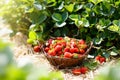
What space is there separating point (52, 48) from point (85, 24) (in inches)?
15.7

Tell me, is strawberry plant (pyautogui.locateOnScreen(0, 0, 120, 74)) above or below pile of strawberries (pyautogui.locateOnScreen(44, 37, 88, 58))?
above

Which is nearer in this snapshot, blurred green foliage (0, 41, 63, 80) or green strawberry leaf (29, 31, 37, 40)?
blurred green foliage (0, 41, 63, 80)

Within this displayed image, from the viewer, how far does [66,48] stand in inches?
118

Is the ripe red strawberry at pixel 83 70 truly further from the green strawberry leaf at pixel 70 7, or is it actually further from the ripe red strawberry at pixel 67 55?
the green strawberry leaf at pixel 70 7

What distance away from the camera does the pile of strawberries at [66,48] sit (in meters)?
3.00

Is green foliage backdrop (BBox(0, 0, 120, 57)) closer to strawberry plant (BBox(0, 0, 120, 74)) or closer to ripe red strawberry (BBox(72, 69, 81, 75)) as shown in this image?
strawberry plant (BBox(0, 0, 120, 74))

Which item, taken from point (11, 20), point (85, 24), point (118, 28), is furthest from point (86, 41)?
point (11, 20)

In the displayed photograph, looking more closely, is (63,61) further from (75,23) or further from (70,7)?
(70,7)

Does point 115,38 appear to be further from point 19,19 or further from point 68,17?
point 19,19

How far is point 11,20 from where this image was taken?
3805 mm

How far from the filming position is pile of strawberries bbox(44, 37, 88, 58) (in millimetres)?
3002

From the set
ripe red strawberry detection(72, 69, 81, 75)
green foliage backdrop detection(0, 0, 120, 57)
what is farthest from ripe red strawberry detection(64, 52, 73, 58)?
green foliage backdrop detection(0, 0, 120, 57)

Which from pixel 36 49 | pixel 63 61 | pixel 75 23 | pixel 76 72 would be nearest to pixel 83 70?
pixel 76 72

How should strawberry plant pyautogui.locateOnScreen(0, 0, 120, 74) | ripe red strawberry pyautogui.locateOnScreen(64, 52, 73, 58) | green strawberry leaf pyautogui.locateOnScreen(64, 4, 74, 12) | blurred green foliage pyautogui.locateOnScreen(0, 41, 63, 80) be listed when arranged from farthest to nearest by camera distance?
green strawberry leaf pyautogui.locateOnScreen(64, 4, 74, 12) < strawberry plant pyautogui.locateOnScreen(0, 0, 120, 74) < ripe red strawberry pyautogui.locateOnScreen(64, 52, 73, 58) < blurred green foliage pyautogui.locateOnScreen(0, 41, 63, 80)
